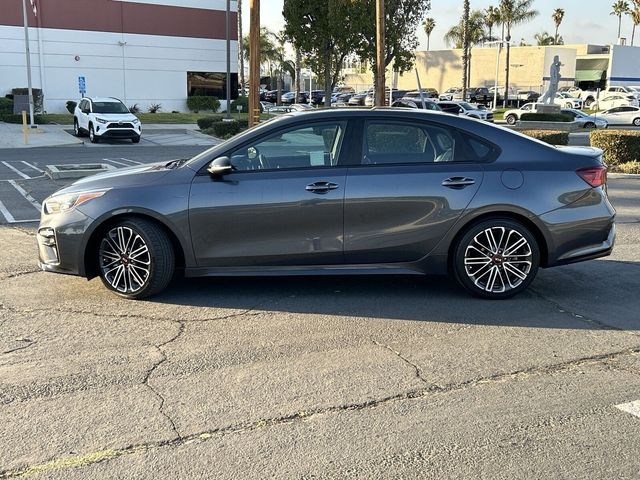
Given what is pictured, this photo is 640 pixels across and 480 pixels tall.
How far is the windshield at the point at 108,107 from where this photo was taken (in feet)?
88.0

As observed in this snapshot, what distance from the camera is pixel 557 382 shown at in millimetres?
4133

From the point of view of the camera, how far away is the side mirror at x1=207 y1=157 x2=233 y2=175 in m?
5.39

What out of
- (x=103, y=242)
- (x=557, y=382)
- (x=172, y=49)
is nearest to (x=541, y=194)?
(x=557, y=382)

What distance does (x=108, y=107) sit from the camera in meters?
27.1

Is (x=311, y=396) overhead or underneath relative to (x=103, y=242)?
underneath

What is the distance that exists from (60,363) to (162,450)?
4.65 feet

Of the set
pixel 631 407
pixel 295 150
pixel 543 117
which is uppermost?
pixel 543 117

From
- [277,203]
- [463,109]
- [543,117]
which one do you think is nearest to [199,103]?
[463,109]

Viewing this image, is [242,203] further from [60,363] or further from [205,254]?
[60,363]

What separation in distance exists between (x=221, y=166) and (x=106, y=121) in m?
22.1

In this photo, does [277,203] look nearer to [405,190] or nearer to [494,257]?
[405,190]

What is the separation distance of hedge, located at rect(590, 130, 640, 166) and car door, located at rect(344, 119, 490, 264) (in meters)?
11.2

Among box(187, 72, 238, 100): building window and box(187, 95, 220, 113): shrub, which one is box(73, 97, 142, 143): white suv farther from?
box(187, 72, 238, 100): building window

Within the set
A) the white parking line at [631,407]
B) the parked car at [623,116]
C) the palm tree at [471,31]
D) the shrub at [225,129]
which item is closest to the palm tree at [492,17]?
the palm tree at [471,31]
